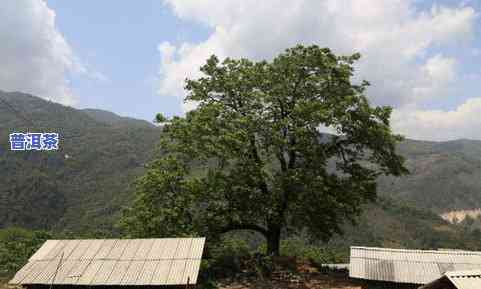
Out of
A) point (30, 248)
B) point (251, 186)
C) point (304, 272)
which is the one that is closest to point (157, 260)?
point (251, 186)

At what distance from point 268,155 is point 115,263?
40.6ft

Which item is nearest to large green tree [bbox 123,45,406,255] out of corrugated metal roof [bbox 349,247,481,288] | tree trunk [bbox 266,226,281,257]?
tree trunk [bbox 266,226,281,257]

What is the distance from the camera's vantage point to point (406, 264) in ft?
88.8

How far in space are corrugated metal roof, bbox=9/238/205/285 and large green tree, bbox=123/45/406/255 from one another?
20.2 feet

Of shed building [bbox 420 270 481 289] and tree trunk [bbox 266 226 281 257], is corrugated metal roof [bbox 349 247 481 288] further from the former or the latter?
shed building [bbox 420 270 481 289]

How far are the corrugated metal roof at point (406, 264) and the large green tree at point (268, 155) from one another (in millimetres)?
4551

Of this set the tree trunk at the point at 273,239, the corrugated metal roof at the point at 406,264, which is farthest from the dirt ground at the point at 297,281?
the tree trunk at the point at 273,239

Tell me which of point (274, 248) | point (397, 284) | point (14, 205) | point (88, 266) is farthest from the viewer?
point (14, 205)

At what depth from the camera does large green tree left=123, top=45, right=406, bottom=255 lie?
3125cm

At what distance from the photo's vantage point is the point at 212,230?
106ft

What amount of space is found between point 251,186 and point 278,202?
1982 mm

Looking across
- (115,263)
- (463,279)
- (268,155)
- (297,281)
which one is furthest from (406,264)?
(115,263)

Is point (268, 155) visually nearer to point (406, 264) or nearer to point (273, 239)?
point (273, 239)

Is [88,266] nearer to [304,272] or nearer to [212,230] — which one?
[212,230]
